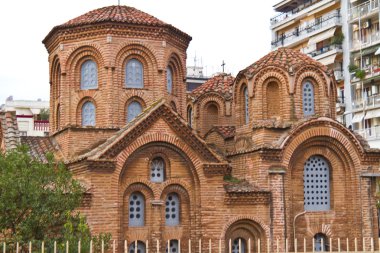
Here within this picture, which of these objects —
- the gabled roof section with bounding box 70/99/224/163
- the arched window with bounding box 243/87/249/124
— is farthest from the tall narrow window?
the gabled roof section with bounding box 70/99/224/163

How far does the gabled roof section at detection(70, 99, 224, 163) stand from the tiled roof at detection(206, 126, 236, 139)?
16.6 feet

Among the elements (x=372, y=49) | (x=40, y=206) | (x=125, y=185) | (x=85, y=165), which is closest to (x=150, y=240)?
(x=125, y=185)

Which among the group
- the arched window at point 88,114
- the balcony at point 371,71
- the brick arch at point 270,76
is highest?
the balcony at point 371,71

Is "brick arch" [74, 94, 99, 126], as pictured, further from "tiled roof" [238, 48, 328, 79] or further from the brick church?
"tiled roof" [238, 48, 328, 79]

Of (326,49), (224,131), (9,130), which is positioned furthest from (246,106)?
(326,49)

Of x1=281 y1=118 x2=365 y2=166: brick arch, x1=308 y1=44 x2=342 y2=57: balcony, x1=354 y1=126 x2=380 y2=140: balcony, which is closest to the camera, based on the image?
x1=281 y1=118 x2=365 y2=166: brick arch

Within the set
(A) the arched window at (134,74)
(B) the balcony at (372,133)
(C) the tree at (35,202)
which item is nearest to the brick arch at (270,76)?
(A) the arched window at (134,74)

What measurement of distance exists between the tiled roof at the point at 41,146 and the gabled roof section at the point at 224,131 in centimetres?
747

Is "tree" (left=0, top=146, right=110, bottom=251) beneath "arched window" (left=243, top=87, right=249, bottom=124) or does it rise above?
beneath

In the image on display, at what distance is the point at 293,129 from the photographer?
24297mm

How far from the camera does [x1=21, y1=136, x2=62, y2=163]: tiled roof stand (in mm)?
24686

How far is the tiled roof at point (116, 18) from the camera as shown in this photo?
2539cm

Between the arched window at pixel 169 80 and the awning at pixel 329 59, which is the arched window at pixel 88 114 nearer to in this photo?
the arched window at pixel 169 80

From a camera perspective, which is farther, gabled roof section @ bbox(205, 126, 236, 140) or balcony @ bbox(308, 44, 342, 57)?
balcony @ bbox(308, 44, 342, 57)
